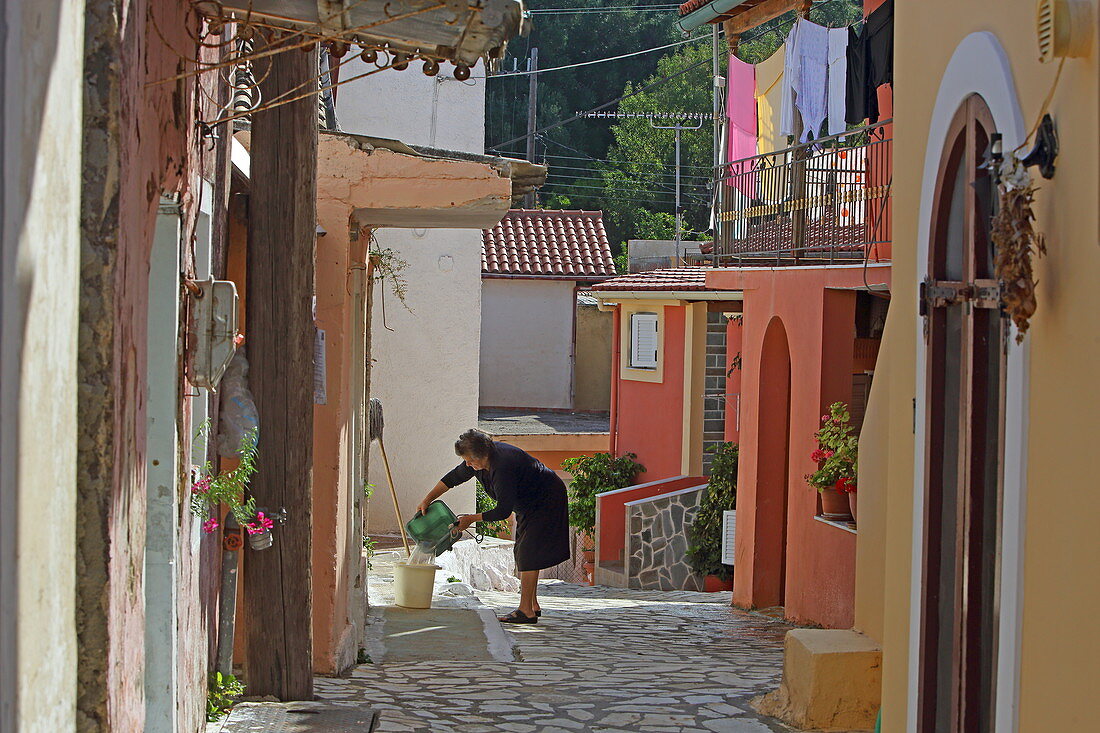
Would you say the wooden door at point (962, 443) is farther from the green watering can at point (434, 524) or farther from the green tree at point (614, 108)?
the green tree at point (614, 108)

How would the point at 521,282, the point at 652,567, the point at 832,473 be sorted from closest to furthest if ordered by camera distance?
the point at 832,473 < the point at 652,567 < the point at 521,282

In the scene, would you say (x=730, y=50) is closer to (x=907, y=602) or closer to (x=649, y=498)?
(x=649, y=498)

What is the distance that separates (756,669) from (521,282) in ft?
69.3

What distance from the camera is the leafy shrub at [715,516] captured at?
52.0 feet

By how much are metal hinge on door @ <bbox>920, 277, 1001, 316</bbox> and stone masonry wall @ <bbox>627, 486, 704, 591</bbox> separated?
43.6ft

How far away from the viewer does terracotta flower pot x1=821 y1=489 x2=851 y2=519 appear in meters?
10.9

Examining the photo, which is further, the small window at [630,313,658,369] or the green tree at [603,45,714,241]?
the green tree at [603,45,714,241]

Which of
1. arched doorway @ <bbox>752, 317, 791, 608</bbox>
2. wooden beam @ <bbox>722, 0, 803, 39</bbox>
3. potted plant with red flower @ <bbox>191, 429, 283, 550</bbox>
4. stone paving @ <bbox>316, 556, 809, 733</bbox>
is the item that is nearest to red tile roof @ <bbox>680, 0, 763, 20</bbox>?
wooden beam @ <bbox>722, 0, 803, 39</bbox>

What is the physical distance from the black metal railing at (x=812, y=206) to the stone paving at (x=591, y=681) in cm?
340

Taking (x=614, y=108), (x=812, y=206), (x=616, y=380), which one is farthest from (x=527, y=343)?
(x=812, y=206)

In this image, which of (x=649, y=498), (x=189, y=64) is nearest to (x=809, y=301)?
(x=649, y=498)

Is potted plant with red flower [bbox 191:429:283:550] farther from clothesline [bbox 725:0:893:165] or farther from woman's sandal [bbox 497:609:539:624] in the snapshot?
clothesline [bbox 725:0:893:165]

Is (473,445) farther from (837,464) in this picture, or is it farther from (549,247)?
(549,247)

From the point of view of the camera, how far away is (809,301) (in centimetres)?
1184
